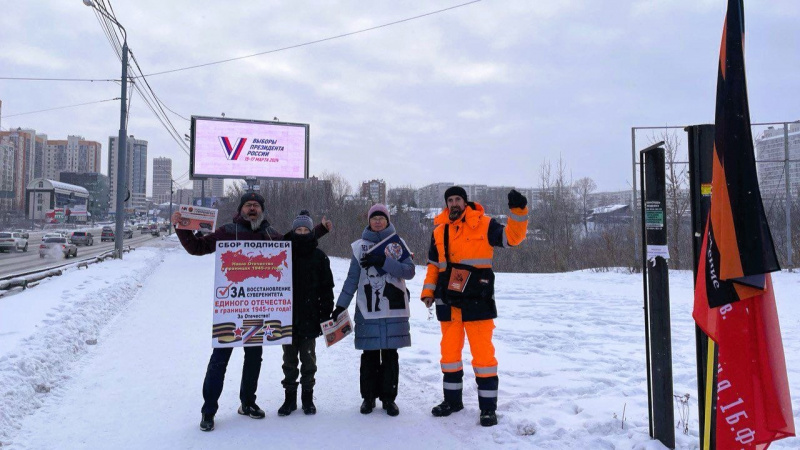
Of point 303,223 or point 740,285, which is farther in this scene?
point 303,223

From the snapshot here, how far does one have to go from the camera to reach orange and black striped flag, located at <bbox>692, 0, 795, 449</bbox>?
2092 mm

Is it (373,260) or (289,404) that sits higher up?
(373,260)

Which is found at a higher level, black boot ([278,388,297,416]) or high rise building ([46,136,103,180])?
high rise building ([46,136,103,180])

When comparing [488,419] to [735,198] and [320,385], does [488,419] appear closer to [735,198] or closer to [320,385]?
[320,385]

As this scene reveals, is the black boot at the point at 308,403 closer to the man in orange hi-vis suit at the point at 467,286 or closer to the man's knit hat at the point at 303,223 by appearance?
the man in orange hi-vis suit at the point at 467,286

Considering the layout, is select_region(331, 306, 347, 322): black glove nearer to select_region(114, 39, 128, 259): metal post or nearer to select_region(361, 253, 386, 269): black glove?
select_region(361, 253, 386, 269): black glove

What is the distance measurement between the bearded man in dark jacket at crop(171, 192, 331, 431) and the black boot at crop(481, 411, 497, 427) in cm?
190

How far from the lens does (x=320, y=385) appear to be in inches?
205

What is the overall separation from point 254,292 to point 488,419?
2.33m

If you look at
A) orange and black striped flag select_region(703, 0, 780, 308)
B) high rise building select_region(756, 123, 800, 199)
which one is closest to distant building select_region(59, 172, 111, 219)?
high rise building select_region(756, 123, 800, 199)

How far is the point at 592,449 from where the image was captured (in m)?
3.57

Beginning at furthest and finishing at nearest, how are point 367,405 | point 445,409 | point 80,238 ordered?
point 80,238
point 367,405
point 445,409

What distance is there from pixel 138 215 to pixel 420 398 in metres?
141

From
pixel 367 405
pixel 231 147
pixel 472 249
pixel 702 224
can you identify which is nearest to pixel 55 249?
pixel 231 147
